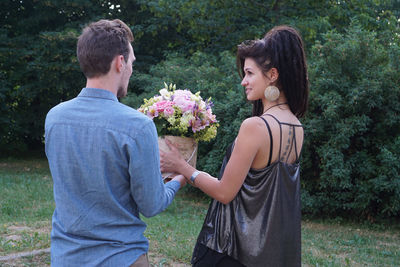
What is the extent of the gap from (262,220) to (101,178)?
2.91ft

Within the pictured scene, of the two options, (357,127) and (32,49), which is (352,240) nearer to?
(357,127)

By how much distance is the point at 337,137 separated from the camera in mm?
7926

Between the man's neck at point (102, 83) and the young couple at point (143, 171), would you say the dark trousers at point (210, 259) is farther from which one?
the man's neck at point (102, 83)

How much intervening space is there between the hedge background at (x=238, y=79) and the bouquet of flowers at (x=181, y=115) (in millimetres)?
5583

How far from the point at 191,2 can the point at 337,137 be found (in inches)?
312

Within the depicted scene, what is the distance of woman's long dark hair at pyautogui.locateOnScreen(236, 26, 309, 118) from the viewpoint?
2.35 m

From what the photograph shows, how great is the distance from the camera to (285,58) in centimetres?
235

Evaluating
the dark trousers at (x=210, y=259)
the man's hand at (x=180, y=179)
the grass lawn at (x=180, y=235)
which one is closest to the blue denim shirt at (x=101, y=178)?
the man's hand at (x=180, y=179)

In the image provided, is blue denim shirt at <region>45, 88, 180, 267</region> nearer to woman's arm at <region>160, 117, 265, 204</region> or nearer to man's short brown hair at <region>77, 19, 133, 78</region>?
man's short brown hair at <region>77, 19, 133, 78</region>

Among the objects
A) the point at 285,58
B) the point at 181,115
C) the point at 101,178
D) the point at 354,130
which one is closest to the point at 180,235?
the point at 354,130

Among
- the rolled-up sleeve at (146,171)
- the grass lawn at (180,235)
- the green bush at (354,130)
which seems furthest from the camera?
the green bush at (354,130)

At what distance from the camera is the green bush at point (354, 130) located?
7895 mm

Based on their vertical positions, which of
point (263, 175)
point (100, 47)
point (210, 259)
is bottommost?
point (210, 259)

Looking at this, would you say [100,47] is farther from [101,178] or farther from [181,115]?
[181,115]
